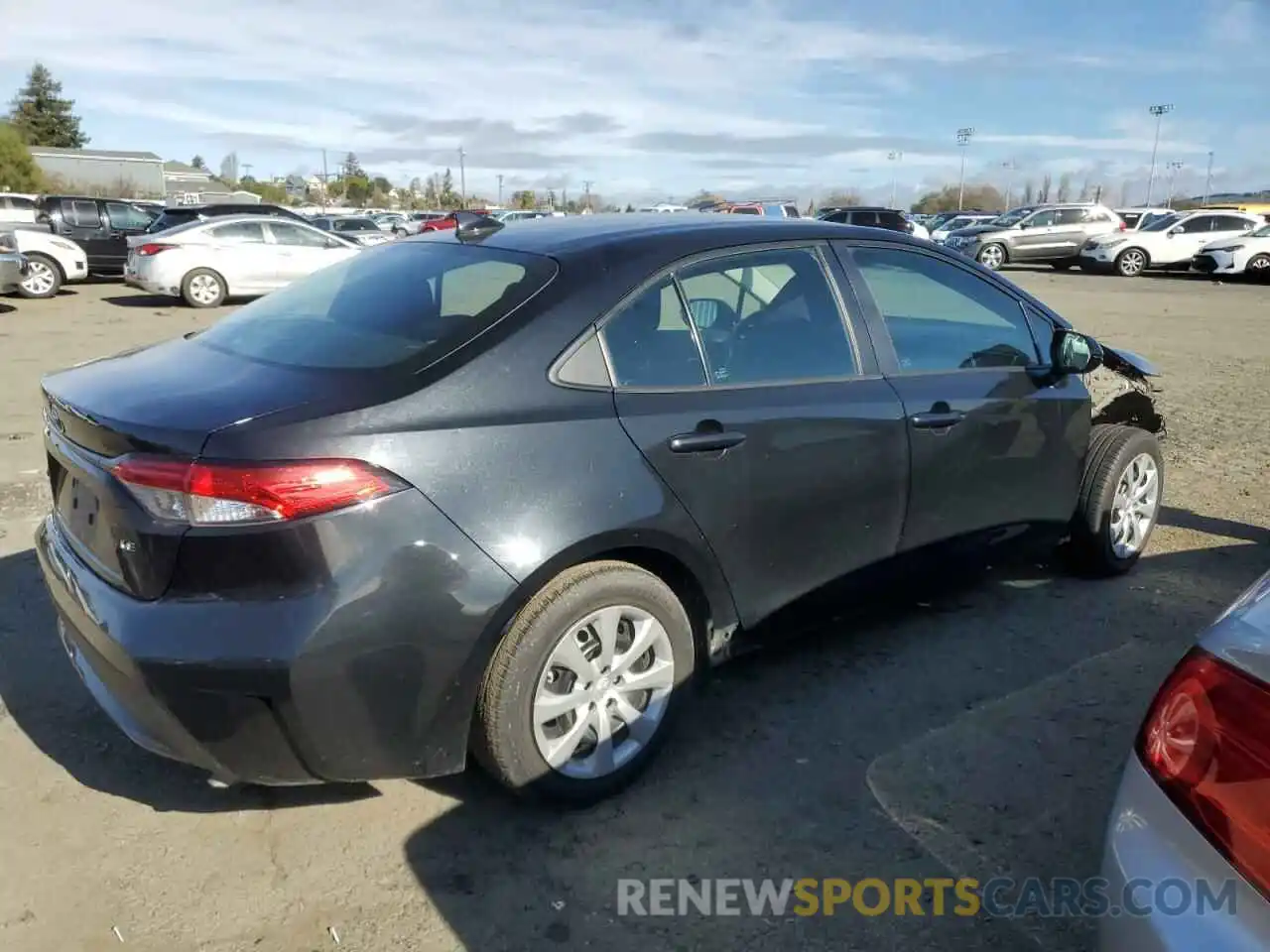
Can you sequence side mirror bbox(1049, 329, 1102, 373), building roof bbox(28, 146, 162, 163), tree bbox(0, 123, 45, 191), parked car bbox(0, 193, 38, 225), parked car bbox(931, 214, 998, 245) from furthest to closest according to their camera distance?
building roof bbox(28, 146, 162, 163), tree bbox(0, 123, 45, 191), parked car bbox(931, 214, 998, 245), parked car bbox(0, 193, 38, 225), side mirror bbox(1049, 329, 1102, 373)

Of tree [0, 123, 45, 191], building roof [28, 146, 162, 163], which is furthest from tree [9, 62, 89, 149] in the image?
tree [0, 123, 45, 191]

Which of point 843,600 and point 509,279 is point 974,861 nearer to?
point 843,600

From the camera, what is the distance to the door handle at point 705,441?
291 cm

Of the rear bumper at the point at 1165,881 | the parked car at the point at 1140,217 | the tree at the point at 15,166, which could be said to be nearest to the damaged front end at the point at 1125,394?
the rear bumper at the point at 1165,881

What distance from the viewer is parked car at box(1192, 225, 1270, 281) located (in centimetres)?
2447

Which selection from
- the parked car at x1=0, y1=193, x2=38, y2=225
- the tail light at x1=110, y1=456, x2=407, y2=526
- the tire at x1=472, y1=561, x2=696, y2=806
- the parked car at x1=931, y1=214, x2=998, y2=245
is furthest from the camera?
the parked car at x1=931, y1=214, x2=998, y2=245

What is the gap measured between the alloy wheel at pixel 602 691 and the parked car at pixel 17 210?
2109cm

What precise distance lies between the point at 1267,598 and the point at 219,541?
7.15 feet

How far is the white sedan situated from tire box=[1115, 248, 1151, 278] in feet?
68.6

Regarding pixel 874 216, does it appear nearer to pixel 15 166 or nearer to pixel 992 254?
pixel 992 254

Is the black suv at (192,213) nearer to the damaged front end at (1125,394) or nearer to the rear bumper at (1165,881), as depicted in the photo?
the damaged front end at (1125,394)

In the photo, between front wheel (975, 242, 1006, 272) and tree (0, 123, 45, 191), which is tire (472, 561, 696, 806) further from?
tree (0, 123, 45, 191)

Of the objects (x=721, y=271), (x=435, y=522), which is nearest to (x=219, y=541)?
(x=435, y=522)

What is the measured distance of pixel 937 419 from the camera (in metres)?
3.61
